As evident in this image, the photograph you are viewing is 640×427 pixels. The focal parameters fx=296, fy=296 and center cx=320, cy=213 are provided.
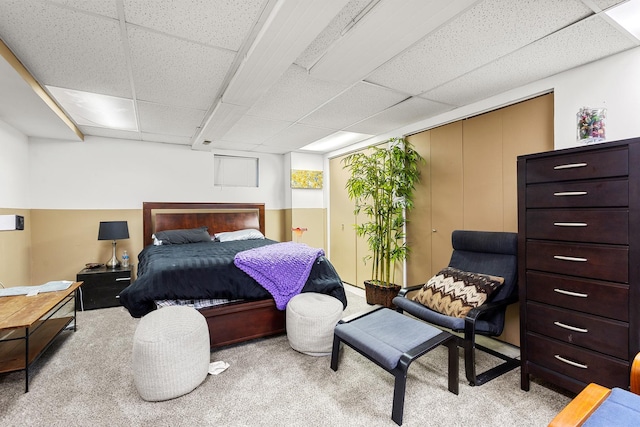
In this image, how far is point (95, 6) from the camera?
1573mm

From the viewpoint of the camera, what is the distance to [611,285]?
167cm

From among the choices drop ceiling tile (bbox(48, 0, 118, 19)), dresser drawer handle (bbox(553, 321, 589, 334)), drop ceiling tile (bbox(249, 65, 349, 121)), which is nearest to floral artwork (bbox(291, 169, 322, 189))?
drop ceiling tile (bbox(249, 65, 349, 121))

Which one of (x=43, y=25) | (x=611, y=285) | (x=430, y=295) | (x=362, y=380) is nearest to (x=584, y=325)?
(x=611, y=285)

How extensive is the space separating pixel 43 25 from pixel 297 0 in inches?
60.4

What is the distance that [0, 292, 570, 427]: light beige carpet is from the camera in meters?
1.74

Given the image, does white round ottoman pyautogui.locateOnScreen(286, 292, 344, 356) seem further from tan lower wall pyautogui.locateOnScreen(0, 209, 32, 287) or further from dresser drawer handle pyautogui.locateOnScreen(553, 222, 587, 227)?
tan lower wall pyautogui.locateOnScreen(0, 209, 32, 287)

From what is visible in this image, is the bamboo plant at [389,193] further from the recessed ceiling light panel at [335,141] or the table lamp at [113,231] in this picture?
the table lamp at [113,231]

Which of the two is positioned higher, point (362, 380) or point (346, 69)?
point (346, 69)

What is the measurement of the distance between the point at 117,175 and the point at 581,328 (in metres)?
5.40

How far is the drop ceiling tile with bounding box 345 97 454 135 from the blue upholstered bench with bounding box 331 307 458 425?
2106mm

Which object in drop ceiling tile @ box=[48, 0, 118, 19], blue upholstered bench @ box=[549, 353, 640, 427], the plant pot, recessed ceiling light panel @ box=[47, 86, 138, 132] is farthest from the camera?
the plant pot

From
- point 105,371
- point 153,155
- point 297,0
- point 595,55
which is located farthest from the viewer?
point 153,155

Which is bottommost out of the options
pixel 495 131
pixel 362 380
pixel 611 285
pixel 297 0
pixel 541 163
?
pixel 362 380

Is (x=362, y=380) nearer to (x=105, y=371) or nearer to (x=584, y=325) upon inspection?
(x=584, y=325)
